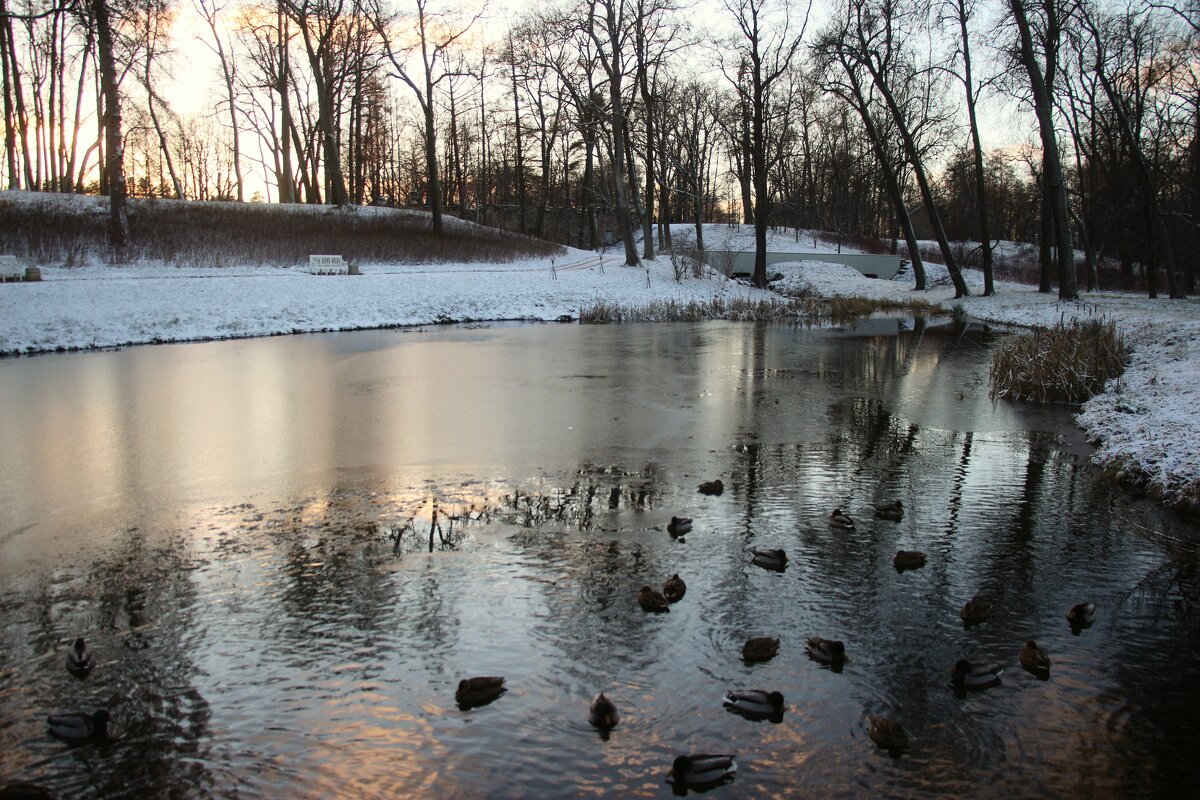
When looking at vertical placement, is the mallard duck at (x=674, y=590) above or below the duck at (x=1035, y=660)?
above

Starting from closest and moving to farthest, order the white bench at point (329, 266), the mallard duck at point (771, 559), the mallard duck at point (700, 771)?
the mallard duck at point (700, 771) → the mallard duck at point (771, 559) → the white bench at point (329, 266)

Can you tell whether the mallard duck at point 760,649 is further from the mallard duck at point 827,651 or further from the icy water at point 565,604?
the mallard duck at point 827,651

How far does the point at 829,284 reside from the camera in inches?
1436

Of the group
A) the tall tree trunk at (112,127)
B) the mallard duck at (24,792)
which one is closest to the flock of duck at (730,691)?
the mallard duck at (24,792)

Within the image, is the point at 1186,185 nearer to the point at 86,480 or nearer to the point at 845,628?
the point at 845,628

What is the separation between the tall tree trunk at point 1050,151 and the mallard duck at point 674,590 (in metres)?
22.6

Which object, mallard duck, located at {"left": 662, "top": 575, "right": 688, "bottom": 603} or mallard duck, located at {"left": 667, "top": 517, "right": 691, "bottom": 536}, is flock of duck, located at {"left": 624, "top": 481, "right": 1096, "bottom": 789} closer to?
mallard duck, located at {"left": 662, "top": 575, "right": 688, "bottom": 603}

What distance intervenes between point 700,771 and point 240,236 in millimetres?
31012

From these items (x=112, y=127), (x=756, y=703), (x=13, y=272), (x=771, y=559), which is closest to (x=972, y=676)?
(x=756, y=703)

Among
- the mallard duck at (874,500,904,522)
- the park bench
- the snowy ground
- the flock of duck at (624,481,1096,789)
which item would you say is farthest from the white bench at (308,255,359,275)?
the flock of duck at (624,481,1096,789)

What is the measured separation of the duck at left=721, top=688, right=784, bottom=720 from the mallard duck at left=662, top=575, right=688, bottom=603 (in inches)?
42.9

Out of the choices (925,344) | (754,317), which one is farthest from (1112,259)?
(925,344)

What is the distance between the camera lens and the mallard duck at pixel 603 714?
3.62 meters

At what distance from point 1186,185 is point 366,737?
1336 inches
